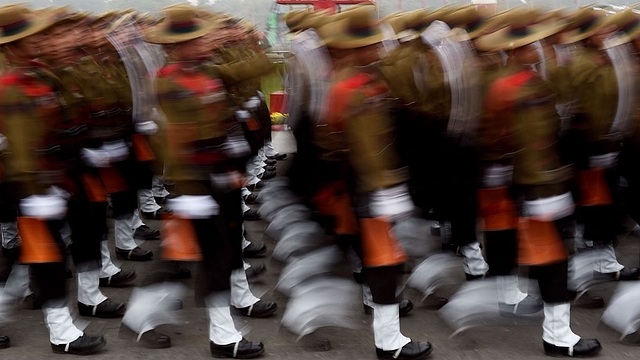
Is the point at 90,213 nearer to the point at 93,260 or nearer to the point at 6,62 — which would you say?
the point at 93,260

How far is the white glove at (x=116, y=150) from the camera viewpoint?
4.47 m

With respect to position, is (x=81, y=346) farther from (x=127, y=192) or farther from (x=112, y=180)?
(x=127, y=192)

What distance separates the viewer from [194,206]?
11.1 feet

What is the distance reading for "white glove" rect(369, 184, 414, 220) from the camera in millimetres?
3293

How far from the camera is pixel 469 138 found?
155 inches

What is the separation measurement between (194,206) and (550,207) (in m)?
1.59

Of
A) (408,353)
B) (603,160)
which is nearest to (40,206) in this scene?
(408,353)

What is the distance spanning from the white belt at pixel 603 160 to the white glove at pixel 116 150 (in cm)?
271

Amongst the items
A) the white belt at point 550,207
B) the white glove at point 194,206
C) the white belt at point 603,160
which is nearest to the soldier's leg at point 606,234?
the white belt at point 603,160

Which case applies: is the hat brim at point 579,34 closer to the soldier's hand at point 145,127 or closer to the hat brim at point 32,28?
the soldier's hand at point 145,127

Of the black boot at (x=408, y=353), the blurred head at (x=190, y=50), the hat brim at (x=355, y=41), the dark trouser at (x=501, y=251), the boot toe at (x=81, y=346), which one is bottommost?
the black boot at (x=408, y=353)

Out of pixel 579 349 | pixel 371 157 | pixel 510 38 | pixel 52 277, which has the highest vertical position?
pixel 510 38

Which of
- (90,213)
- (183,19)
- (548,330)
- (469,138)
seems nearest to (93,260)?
(90,213)

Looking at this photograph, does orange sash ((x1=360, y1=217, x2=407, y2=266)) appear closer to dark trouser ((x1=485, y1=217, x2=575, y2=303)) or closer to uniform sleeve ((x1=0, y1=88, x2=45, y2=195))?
dark trouser ((x1=485, y1=217, x2=575, y2=303))
